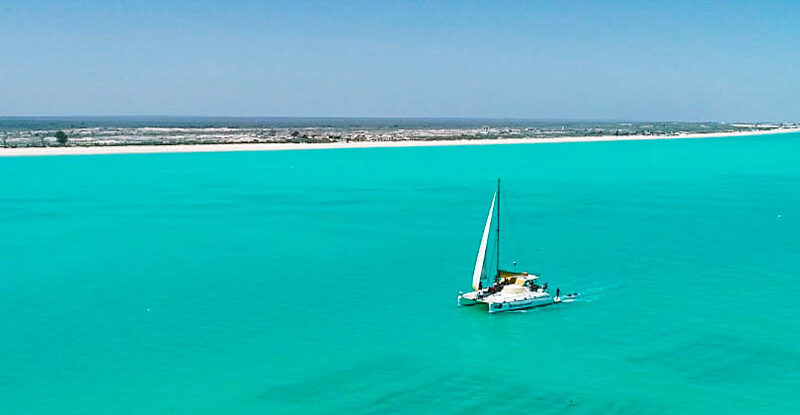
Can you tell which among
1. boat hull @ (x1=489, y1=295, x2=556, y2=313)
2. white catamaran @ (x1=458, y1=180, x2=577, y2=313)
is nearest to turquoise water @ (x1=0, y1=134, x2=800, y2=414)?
boat hull @ (x1=489, y1=295, x2=556, y2=313)

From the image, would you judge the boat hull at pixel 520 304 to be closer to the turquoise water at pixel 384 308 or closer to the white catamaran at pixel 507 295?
the white catamaran at pixel 507 295

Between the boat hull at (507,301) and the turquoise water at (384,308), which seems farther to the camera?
the boat hull at (507,301)

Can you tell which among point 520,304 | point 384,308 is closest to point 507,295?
point 520,304

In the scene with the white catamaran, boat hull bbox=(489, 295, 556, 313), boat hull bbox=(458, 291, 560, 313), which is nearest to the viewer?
boat hull bbox=(489, 295, 556, 313)

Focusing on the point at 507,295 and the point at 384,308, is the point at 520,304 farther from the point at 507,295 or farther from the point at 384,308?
the point at 384,308

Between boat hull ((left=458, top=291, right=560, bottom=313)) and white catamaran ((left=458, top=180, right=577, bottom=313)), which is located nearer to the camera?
boat hull ((left=458, top=291, right=560, bottom=313))

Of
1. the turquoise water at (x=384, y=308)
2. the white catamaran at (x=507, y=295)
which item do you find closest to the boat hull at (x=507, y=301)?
the white catamaran at (x=507, y=295)

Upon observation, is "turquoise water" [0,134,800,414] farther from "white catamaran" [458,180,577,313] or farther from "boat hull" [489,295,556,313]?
"white catamaran" [458,180,577,313]

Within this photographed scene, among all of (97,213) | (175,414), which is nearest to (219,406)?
(175,414)

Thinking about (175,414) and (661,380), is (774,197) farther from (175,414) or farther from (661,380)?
(175,414)

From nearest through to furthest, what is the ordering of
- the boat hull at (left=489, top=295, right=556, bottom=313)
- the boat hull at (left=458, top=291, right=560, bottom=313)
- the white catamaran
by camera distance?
the boat hull at (left=489, top=295, right=556, bottom=313)
the boat hull at (left=458, top=291, right=560, bottom=313)
the white catamaran
